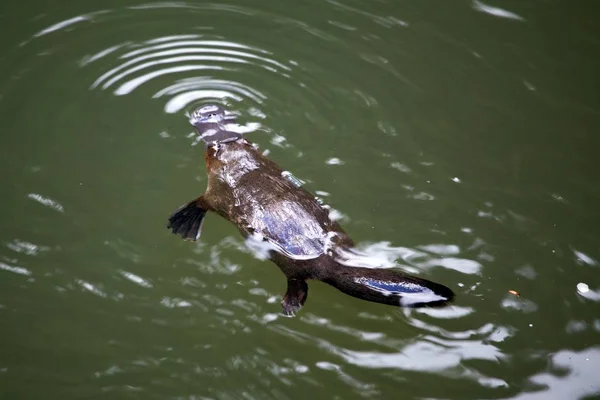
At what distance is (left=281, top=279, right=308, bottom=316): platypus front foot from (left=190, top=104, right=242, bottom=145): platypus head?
3.73ft

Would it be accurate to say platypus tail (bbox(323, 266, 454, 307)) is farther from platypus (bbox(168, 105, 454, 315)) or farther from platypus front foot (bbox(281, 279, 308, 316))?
platypus front foot (bbox(281, 279, 308, 316))

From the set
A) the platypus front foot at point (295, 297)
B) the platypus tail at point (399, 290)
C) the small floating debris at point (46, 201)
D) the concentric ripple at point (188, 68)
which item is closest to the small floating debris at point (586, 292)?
the platypus tail at point (399, 290)

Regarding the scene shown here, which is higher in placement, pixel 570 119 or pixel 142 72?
pixel 570 119

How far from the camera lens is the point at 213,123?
3896 mm

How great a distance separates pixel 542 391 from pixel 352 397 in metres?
0.93

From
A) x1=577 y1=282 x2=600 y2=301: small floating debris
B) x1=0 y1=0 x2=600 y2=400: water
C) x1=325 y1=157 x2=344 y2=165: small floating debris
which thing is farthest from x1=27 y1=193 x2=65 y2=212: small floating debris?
x1=577 y1=282 x2=600 y2=301: small floating debris

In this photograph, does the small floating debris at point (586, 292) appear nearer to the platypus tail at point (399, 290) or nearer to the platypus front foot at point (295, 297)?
the platypus tail at point (399, 290)

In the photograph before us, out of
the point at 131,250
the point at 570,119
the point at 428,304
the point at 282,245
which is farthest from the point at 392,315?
the point at 570,119

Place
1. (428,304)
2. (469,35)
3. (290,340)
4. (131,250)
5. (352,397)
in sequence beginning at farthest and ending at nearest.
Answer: (469,35), (131,250), (290,340), (352,397), (428,304)

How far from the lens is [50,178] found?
12.1 feet

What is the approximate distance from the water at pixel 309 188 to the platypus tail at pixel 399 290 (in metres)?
0.39

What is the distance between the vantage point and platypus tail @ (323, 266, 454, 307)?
8.61ft

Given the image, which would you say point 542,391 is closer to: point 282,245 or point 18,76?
point 282,245

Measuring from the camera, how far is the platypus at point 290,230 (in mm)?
2668
